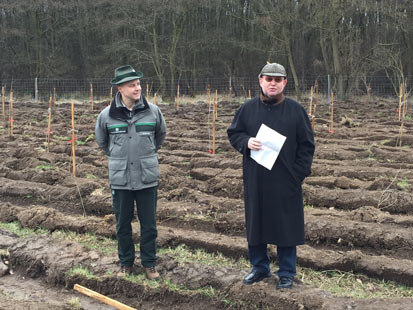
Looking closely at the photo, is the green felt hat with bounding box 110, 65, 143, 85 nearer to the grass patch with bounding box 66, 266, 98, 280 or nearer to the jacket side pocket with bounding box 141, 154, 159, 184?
the jacket side pocket with bounding box 141, 154, 159, 184

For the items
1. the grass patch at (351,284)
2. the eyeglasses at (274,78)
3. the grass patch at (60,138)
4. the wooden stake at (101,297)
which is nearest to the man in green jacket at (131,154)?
the wooden stake at (101,297)

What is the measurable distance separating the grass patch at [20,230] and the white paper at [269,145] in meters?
3.40

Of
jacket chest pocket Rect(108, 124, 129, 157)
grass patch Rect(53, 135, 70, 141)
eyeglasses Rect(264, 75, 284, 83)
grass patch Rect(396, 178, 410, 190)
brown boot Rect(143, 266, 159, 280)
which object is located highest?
eyeglasses Rect(264, 75, 284, 83)

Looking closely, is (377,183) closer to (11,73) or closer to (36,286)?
(36,286)

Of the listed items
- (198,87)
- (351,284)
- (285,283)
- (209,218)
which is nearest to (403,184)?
(209,218)

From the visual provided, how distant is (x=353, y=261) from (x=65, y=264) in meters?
2.96

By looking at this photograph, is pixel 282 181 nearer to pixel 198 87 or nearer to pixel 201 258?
pixel 201 258

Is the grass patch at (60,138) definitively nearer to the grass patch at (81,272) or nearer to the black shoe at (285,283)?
the grass patch at (81,272)

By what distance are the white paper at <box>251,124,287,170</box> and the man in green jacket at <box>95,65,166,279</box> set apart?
108cm

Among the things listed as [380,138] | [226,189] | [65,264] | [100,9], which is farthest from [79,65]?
[65,264]

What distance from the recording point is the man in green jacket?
4301 mm

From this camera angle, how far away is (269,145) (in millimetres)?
3875

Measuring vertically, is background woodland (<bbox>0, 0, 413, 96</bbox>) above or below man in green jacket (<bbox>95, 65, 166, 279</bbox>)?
above

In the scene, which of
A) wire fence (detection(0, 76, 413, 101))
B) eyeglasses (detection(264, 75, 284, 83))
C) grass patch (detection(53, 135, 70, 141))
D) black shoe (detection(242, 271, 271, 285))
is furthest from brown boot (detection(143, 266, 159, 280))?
wire fence (detection(0, 76, 413, 101))
